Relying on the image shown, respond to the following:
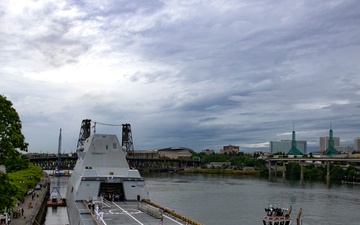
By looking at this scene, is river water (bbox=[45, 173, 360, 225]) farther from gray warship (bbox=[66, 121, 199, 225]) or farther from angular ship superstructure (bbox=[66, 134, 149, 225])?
gray warship (bbox=[66, 121, 199, 225])

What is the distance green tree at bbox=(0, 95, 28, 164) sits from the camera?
20.2 meters

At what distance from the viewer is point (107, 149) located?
1683 inches

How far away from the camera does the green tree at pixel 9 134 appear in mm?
20234

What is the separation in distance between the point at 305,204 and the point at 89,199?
36969 mm

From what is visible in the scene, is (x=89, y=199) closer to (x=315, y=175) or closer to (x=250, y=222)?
(x=250, y=222)

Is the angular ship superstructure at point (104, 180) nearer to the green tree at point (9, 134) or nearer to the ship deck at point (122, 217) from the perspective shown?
the ship deck at point (122, 217)

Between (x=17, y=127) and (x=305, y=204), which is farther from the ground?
(x=17, y=127)

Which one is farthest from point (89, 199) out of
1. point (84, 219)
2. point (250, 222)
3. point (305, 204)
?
point (305, 204)

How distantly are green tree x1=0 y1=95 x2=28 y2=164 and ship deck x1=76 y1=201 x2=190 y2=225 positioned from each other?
655 cm

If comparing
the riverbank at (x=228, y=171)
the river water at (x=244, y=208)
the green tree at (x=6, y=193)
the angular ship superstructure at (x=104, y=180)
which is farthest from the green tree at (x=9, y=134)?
the riverbank at (x=228, y=171)

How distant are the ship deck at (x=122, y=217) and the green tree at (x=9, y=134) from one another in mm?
6547

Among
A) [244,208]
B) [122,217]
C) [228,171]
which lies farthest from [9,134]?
[228,171]

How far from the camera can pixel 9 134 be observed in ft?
66.8

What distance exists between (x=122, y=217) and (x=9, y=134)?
10366 millimetres
